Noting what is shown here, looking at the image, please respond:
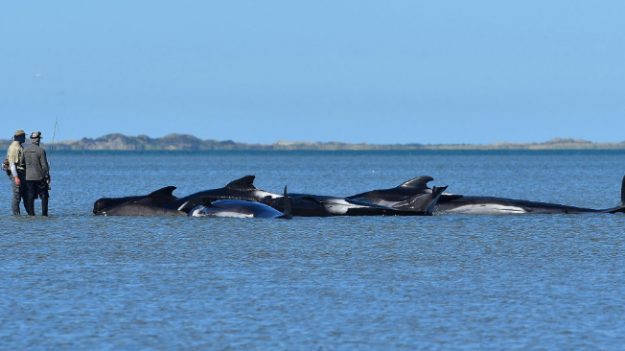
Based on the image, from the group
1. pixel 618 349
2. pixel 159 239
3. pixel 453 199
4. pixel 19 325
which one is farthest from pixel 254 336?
pixel 453 199

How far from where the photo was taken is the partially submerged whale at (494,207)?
44.2m

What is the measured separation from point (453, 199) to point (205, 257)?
1835cm

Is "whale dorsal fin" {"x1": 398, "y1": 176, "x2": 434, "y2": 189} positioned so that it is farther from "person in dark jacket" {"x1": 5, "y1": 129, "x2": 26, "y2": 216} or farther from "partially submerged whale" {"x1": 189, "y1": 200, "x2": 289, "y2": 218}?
"person in dark jacket" {"x1": 5, "y1": 129, "x2": 26, "y2": 216}

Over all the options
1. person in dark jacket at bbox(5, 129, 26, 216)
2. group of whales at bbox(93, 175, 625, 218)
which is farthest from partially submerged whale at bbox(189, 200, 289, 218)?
person in dark jacket at bbox(5, 129, 26, 216)

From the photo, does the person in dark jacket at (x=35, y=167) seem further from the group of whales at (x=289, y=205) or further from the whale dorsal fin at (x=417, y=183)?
the whale dorsal fin at (x=417, y=183)

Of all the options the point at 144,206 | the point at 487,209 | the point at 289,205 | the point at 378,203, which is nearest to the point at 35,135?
the point at 144,206

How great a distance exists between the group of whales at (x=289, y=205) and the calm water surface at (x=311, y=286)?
2.76m

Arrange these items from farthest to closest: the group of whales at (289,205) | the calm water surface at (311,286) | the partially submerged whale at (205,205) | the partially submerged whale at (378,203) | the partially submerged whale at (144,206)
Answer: the partially submerged whale at (378,203) → the partially submerged whale at (144,206) → the group of whales at (289,205) → the partially submerged whale at (205,205) → the calm water surface at (311,286)

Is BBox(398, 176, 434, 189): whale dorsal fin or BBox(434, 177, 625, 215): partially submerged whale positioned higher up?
BBox(398, 176, 434, 189): whale dorsal fin

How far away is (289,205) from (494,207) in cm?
797

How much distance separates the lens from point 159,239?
33.3m

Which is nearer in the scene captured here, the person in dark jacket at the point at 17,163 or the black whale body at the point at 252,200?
the person in dark jacket at the point at 17,163

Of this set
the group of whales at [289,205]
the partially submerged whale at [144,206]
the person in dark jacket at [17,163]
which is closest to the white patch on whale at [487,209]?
the group of whales at [289,205]

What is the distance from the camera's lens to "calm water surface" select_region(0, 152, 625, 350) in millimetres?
17438
